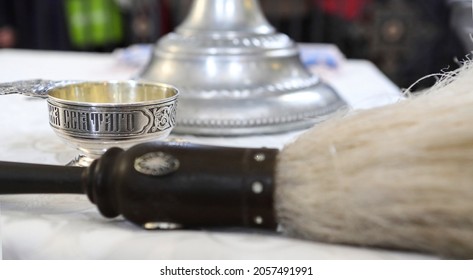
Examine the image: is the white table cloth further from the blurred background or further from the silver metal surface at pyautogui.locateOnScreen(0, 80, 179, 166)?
the blurred background

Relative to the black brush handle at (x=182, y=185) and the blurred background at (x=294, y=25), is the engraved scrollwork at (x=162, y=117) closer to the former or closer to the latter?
the black brush handle at (x=182, y=185)

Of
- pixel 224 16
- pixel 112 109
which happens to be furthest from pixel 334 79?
pixel 112 109

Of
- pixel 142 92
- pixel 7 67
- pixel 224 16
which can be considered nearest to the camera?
pixel 142 92

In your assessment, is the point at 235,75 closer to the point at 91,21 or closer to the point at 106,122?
the point at 106,122

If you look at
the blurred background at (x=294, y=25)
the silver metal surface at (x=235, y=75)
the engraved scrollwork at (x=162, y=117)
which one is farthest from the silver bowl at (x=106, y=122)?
the blurred background at (x=294, y=25)

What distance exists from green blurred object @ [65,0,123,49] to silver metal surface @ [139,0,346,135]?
1.09m

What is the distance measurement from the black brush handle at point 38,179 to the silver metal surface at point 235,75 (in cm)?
22

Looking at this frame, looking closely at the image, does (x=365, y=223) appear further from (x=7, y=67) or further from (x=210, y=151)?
(x=7, y=67)

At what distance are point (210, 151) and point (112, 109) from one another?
0.09m

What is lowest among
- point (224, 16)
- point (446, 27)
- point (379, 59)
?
point (379, 59)

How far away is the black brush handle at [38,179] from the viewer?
30cm

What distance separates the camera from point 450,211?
254mm

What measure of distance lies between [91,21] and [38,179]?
54.3 inches

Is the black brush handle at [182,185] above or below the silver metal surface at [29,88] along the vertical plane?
below
